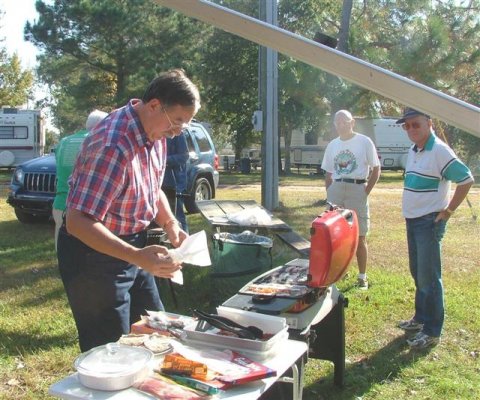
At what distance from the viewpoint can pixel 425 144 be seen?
13.4ft

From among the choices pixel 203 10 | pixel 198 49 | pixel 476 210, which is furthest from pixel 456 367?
pixel 198 49

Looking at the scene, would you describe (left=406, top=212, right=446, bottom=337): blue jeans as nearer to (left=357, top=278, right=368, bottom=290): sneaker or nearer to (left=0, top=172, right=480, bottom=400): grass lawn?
(left=0, top=172, right=480, bottom=400): grass lawn

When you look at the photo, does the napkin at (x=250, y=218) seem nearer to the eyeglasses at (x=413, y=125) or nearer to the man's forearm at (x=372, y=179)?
the man's forearm at (x=372, y=179)

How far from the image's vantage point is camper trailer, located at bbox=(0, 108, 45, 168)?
74.5 ft

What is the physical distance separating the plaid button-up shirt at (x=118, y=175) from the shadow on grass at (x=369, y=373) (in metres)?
1.95

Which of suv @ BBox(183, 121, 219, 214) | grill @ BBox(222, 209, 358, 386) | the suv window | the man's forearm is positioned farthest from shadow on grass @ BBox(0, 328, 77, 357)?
the suv window

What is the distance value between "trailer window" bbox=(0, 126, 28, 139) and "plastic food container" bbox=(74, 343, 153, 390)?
22.8 metres

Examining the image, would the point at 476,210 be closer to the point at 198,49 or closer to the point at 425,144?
the point at 425,144

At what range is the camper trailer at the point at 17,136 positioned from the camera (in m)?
22.7

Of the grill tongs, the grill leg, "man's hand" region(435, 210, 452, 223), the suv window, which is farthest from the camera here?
the suv window

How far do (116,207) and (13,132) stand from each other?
74.0 ft

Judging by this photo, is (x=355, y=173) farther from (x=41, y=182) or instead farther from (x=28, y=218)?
(x=28, y=218)

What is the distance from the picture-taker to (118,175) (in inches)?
83.7

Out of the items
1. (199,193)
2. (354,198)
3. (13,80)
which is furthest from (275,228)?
(13,80)
